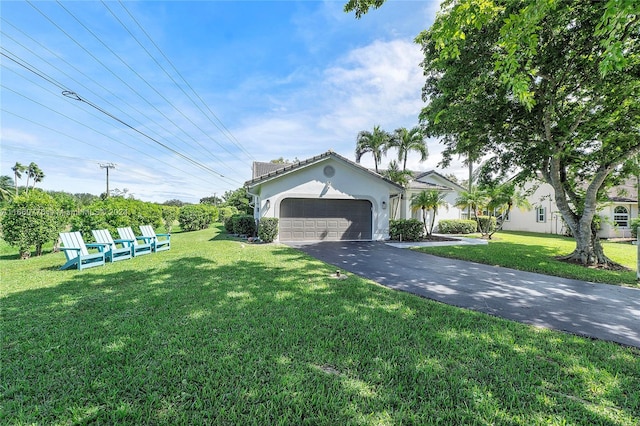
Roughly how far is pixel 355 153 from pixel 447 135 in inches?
430

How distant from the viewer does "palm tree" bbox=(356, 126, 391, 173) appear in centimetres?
2023

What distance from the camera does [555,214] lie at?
2189 cm

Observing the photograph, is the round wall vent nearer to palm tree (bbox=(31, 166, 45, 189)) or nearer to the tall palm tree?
the tall palm tree

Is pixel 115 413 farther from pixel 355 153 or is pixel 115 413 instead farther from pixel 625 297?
pixel 355 153

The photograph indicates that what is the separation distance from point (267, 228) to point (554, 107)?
1297 centimetres

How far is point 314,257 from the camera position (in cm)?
993

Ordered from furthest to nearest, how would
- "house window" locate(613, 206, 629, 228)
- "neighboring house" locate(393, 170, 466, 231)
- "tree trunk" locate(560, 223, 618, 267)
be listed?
1. "neighboring house" locate(393, 170, 466, 231)
2. "house window" locate(613, 206, 629, 228)
3. "tree trunk" locate(560, 223, 618, 267)

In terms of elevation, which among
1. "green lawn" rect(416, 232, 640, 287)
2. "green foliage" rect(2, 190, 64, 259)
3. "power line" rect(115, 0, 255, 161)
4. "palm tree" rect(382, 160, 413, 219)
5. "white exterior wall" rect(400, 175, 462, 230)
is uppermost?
"power line" rect(115, 0, 255, 161)

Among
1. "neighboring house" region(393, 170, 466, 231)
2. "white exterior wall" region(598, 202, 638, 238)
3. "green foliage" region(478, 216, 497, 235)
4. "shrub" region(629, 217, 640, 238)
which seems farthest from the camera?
"neighboring house" region(393, 170, 466, 231)

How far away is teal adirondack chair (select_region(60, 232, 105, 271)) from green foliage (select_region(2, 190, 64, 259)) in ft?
10.8

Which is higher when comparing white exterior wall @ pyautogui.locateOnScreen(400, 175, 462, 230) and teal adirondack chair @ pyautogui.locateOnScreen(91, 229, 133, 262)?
white exterior wall @ pyautogui.locateOnScreen(400, 175, 462, 230)

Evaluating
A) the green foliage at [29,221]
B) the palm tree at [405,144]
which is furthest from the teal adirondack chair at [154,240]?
the palm tree at [405,144]

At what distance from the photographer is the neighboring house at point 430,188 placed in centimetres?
2125

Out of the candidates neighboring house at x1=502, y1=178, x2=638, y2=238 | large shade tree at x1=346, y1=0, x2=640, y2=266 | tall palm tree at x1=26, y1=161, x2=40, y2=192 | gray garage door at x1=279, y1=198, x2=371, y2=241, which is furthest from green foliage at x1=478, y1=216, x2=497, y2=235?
tall palm tree at x1=26, y1=161, x2=40, y2=192
